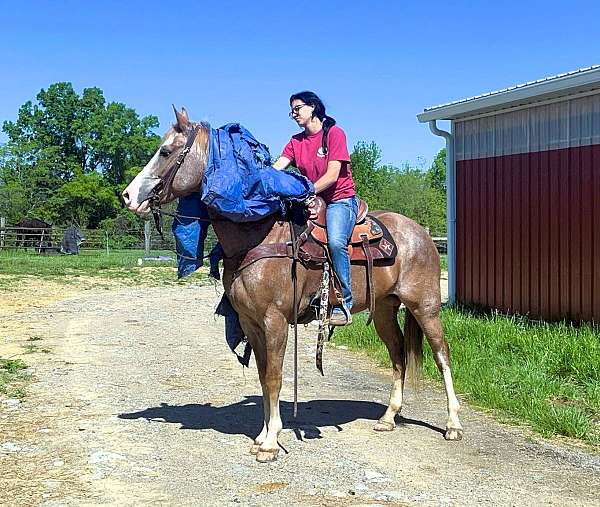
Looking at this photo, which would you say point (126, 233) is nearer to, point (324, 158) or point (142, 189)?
point (324, 158)

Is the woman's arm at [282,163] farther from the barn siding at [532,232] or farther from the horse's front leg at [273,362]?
the barn siding at [532,232]

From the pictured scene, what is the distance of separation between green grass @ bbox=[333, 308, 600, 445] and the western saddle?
1.89 meters

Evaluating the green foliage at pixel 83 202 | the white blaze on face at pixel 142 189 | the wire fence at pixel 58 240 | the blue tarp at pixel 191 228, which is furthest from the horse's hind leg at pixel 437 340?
the green foliage at pixel 83 202

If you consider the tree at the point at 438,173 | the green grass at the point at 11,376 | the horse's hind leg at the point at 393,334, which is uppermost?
the tree at the point at 438,173

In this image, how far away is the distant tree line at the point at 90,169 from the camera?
4959cm

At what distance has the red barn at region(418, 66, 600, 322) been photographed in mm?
10328

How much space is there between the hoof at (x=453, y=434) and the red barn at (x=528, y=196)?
475 cm

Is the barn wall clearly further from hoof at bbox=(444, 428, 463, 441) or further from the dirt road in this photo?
Answer: hoof at bbox=(444, 428, 463, 441)

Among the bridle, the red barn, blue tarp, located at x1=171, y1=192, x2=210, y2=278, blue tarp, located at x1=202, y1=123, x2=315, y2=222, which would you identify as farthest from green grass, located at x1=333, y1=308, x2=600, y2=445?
the bridle

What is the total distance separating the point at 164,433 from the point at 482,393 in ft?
10.5

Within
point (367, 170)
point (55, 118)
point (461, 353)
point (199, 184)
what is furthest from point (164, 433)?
point (55, 118)

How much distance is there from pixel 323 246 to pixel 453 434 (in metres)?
1.90

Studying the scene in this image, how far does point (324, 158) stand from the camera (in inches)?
233

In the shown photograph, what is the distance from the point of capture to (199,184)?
5.54m
